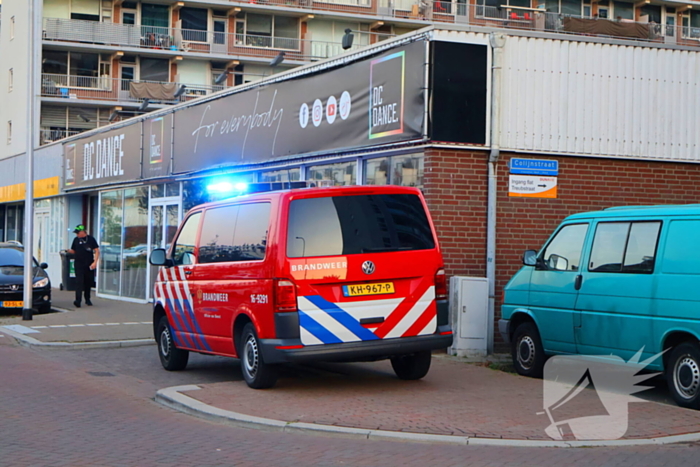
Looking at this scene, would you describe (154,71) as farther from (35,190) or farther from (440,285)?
(440,285)

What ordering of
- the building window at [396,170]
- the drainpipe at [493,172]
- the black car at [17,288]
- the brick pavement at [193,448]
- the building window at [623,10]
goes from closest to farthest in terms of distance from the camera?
the brick pavement at [193,448] < the drainpipe at [493,172] < the building window at [396,170] < the black car at [17,288] < the building window at [623,10]

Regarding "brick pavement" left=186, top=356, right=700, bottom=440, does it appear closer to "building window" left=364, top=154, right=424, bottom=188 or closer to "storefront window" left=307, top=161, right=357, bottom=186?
"building window" left=364, top=154, right=424, bottom=188

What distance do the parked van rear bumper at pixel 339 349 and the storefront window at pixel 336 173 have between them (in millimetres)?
5526

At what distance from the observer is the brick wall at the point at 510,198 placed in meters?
13.0

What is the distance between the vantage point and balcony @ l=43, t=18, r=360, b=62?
178 ft

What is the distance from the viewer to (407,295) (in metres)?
9.56

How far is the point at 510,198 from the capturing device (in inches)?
523

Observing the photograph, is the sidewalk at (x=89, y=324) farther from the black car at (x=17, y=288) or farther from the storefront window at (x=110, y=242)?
the storefront window at (x=110, y=242)

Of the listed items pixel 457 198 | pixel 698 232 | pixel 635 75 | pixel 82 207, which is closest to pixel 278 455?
pixel 698 232

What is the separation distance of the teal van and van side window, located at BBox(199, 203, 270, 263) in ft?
10.8

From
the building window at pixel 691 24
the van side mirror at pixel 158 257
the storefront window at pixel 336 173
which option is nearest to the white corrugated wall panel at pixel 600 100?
the storefront window at pixel 336 173

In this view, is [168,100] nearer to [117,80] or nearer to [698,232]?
[117,80]

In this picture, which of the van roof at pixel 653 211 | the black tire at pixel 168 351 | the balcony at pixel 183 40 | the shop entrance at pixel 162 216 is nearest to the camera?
the van roof at pixel 653 211

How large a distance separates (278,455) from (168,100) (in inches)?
1945
